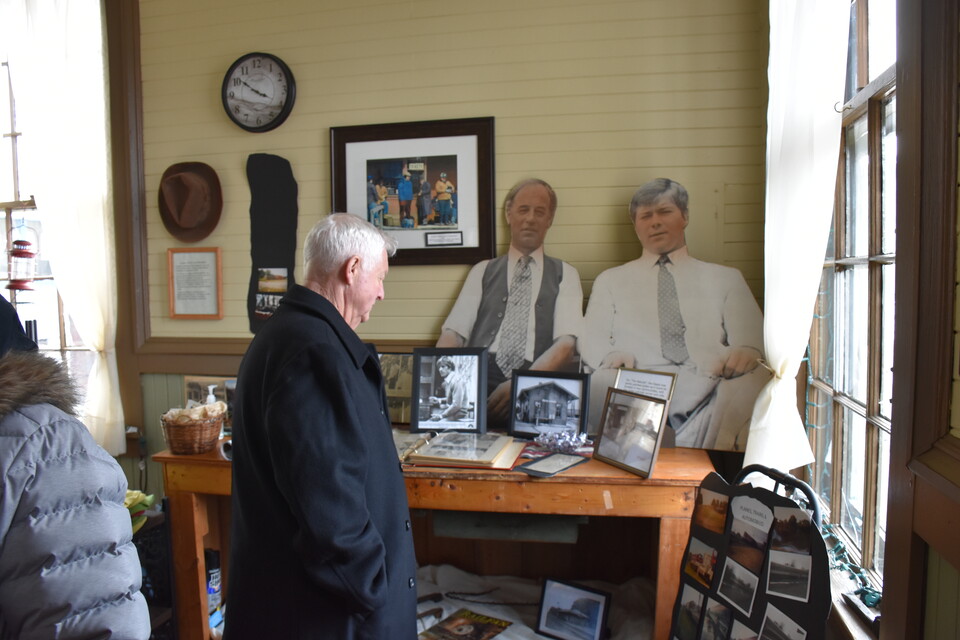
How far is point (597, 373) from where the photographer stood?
2621mm

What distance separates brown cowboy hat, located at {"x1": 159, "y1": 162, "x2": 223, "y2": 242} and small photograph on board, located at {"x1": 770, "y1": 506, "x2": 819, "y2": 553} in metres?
2.79

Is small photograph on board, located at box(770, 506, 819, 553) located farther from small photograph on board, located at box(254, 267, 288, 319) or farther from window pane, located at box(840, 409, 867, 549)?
small photograph on board, located at box(254, 267, 288, 319)

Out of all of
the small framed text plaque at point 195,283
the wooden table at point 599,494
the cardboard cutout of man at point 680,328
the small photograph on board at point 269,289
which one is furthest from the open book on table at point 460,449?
the small framed text plaque at point 195,283

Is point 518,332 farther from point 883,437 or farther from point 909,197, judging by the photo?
point 909,197

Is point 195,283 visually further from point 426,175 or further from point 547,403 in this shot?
point 547,403

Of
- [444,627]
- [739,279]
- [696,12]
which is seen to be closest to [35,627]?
[444,627]

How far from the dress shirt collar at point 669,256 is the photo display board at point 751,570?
1196mm

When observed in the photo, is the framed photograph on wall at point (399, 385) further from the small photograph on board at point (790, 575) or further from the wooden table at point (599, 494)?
the small photograph on board at point (790, 575)

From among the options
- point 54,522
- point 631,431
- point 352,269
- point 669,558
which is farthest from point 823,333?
point 54,522

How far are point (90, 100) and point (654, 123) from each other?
2.83 meters

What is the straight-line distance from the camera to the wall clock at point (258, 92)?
2.97 meters

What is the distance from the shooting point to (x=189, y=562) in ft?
8.43

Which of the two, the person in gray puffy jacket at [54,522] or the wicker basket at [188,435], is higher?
the person in gray puffy jacket at [54,522]

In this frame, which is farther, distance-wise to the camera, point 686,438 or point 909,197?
point 686,438
